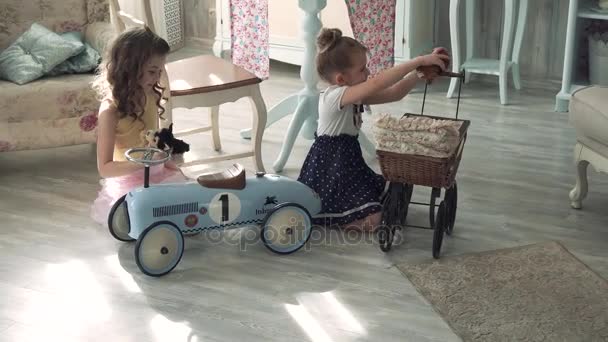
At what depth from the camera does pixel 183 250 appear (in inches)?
108

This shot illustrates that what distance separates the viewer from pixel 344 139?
297cm

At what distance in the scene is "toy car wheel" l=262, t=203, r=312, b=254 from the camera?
9.05ft

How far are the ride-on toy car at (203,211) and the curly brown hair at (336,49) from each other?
1.36ft

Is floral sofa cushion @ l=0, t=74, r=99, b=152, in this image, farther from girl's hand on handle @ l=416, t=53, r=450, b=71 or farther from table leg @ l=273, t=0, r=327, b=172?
girl's hand on handle @ l=416, t=53, r=450, b=71

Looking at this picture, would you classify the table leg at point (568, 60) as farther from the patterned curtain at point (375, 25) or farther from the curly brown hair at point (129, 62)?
the curly brown hair at point (129, 62)

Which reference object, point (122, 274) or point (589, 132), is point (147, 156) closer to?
point (122, 274)

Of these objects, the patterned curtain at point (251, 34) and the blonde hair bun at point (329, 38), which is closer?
the blonde hair bun at point (329, 38)

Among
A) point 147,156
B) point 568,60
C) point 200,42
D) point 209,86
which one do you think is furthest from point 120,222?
point 200,42

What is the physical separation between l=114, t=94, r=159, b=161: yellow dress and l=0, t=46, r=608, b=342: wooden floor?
11.6 inches

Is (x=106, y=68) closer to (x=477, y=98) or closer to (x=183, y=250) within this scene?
(x=183, y=250)

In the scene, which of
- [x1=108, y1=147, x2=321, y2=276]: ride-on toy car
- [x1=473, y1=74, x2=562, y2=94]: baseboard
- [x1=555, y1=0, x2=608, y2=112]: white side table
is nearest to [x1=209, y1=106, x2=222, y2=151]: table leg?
[x1=108, y1=147, x2=321, y2=276]: ride-on toy car

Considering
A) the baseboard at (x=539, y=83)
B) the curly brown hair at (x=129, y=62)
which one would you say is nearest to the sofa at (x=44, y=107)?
the curly brown hair at (x=129, y=62)

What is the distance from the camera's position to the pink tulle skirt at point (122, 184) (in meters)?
2.88

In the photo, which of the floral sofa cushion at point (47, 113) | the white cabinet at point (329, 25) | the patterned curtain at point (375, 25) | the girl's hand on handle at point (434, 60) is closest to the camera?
the girl's hand on handle at point (434, 60)
